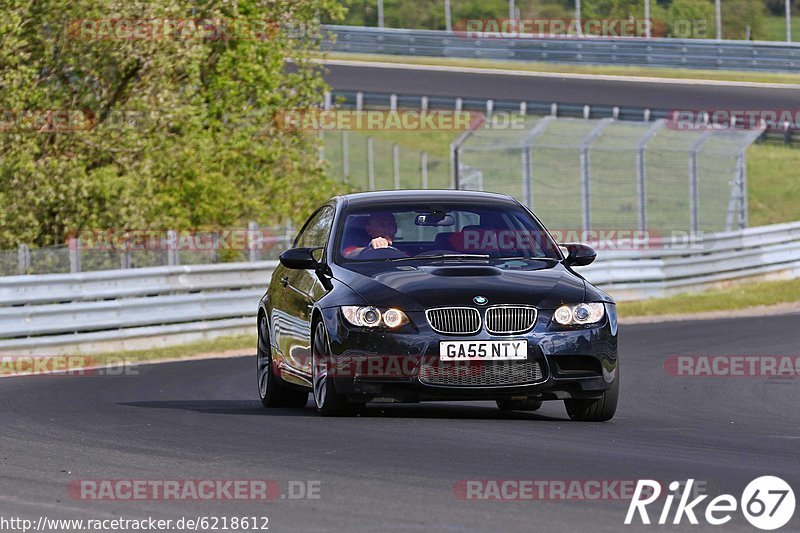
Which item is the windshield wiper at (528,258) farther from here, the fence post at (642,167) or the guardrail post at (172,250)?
the fence post at (642,167)

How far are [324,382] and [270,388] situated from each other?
5.70 ft

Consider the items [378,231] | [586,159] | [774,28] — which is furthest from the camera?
[774,28]

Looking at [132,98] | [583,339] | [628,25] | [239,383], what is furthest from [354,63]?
[583,339]

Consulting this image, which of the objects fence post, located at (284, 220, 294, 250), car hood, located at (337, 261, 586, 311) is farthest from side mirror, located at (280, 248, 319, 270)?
fence post, located at (284, 220, 294, 250)

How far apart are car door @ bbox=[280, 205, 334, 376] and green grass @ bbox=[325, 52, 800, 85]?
115 feet

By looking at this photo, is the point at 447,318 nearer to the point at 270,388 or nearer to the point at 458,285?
the point at 458,285

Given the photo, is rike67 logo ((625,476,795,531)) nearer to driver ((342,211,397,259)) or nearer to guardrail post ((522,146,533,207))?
driver ((342,211,397,259))

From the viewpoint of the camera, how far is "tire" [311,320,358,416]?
990 centimetres

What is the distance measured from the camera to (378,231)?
10805 millimetres

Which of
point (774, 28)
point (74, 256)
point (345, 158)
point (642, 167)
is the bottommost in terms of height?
point (345, 158)

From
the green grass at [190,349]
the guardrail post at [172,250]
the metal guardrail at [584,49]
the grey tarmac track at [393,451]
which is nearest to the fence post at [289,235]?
the green grass at [190,349]

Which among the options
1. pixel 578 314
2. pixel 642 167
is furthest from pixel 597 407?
pixel 642 167

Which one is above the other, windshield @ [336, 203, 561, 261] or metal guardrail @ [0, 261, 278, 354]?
windshield @ [336, 203, 561, 261]

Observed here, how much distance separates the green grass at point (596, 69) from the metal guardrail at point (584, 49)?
379mm
